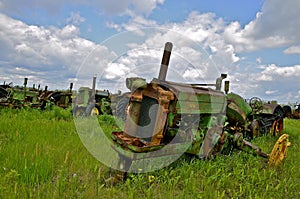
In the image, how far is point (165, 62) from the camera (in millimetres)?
4152

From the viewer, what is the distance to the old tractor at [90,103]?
12.2m

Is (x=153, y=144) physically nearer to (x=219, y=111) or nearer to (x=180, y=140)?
(x=180, y=140)

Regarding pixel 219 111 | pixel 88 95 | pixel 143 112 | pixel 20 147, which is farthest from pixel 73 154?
pixel 88 95

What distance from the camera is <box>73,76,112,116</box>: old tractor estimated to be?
1223 centimetres

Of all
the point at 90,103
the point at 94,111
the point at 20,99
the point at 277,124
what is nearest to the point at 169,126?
the point at 277,124

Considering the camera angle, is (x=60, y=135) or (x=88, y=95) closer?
(x=60, y=135)

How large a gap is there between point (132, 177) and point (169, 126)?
1.06 m

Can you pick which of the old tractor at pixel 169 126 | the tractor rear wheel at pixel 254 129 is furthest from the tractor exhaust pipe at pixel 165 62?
the tractor rear wheel at pixel 254 129

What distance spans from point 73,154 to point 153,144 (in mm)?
1561

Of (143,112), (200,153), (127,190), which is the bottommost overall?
(127,190)

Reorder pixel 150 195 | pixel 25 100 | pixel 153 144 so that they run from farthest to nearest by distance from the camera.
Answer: pixel 25 100 → pixel 153 144 → pixel 150 195

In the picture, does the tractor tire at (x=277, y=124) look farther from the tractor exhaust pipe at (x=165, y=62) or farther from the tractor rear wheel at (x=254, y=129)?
the tractor exhaust pipe at (x=165, y=62)

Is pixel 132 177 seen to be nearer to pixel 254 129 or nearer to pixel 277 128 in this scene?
pixel 254 129

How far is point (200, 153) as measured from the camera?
459 centimetres
